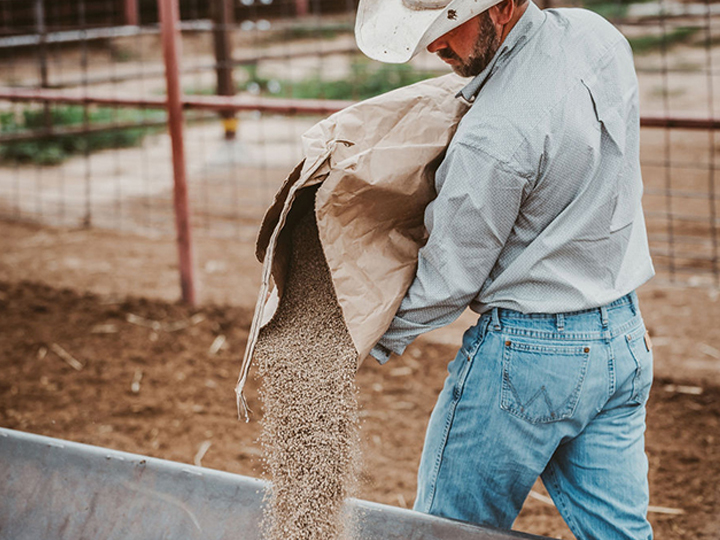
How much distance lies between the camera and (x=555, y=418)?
192cm

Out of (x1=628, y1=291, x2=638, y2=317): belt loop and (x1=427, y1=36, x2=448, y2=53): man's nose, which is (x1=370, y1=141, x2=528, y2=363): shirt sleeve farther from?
(x1=628, y1=291, x2=638, y2=317): belt loop

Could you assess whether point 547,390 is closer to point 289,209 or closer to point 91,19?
point 289,209

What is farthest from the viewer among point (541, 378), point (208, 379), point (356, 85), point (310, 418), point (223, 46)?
point (356, 85)

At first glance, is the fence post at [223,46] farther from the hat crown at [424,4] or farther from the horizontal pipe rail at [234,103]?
the hat crown at [424,4]

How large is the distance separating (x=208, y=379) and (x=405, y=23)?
2549 mm

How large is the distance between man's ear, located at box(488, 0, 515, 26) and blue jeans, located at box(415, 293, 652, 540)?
0.61m

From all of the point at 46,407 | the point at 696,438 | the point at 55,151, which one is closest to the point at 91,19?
the point at 55,151

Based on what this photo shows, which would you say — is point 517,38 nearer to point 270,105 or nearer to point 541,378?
point 541,378

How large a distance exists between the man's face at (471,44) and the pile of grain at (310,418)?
0.61 metres

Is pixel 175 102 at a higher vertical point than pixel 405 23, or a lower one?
lower

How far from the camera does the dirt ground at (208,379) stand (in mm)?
3287

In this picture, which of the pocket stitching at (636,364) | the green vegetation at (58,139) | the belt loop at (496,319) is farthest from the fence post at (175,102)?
the green vegetation at (58,139)

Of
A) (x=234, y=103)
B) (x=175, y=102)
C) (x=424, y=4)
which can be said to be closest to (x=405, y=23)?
(x=424, y=4)

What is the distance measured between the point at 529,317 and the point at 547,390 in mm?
158
